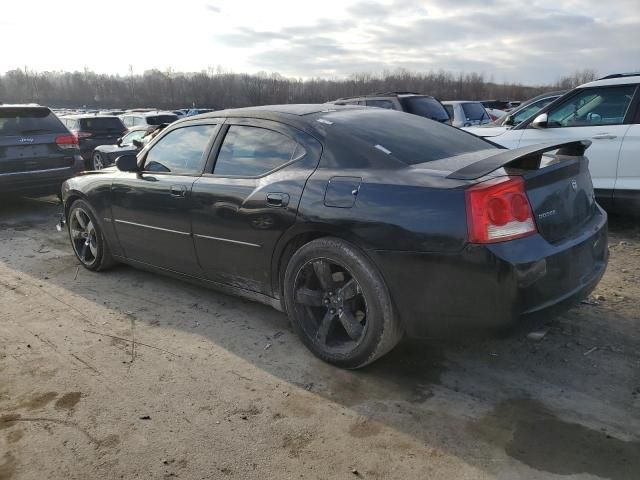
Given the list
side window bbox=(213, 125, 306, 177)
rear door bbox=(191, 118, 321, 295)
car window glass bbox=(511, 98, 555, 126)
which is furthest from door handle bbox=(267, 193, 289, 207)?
car window glass bbox=(511, 98, 555, 126)

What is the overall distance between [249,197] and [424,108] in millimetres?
8698

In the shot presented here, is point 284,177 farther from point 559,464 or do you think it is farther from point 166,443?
point 559,464

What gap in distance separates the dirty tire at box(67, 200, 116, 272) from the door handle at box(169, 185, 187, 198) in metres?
1.28

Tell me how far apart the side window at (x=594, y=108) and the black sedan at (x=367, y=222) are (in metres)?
3.02

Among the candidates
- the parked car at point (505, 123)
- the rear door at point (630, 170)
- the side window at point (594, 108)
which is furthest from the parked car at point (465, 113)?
the rear door at point (630, 170)

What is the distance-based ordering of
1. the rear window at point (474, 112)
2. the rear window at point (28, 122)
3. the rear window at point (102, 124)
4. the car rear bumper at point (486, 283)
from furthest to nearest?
the rear window at point (102, 124) < the rear window at point (474, 112) < the rear window at point (28, 122) < the car rear bumper at point (486, 283)

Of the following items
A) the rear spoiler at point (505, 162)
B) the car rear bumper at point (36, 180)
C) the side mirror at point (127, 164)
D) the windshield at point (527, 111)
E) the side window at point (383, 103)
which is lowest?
the car rear bumper at point (36, 180)

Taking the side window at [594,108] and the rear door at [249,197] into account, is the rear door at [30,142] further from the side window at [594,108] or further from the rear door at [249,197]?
the side window at [594,108]

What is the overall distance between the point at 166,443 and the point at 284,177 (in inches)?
65.7

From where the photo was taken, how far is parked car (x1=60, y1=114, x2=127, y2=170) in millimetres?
14125

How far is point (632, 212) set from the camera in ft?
19.5

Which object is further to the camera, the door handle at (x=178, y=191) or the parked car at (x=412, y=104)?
the parked car at (x=412, y=104)

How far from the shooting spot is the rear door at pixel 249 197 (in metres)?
3.37

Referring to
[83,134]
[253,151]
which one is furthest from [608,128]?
[83,134]
